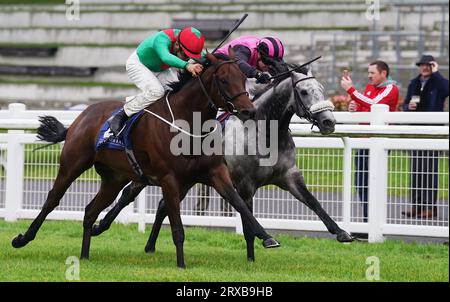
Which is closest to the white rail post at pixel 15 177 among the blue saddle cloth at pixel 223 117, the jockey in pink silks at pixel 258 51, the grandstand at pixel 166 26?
the blue saddle cloth at pixel 223 117

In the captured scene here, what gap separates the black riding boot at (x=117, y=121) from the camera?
8.59 meters

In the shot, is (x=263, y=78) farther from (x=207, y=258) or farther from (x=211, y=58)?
(x=207, y=258)

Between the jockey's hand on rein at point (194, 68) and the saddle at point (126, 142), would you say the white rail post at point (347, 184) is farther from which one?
the jockey's hand on rein at point (194, 68)

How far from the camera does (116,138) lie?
8.62m

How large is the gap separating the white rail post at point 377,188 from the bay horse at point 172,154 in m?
1.76

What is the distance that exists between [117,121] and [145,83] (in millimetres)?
373

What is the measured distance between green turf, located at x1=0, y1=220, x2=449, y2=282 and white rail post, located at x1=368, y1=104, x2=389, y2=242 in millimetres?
165

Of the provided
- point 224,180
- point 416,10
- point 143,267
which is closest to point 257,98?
point 224,180

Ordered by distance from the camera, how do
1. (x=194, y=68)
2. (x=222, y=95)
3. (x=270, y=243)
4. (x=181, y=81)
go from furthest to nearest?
(x=181, y=81) → (x=194, y=68) → (x=222, y=95) → (x=270, y=243)

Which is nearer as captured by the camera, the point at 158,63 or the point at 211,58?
the point at 211,58

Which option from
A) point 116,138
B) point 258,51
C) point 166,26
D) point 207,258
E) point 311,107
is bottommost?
point 207,258

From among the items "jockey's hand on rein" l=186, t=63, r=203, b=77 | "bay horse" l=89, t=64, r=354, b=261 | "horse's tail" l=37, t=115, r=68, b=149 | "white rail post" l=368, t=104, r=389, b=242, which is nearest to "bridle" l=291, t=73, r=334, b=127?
Result: "bay horse" l=89, t=64, r=354, b=261

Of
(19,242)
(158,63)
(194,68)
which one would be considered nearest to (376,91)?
(158,63)
